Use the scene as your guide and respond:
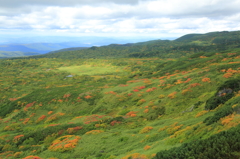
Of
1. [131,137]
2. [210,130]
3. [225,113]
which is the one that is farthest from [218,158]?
[131,137]

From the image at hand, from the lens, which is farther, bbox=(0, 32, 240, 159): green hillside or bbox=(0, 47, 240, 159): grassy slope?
bbox=(0, 47, 240, 159): grassy slope

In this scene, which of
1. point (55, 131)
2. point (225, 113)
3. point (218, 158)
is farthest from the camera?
point (55, 131)

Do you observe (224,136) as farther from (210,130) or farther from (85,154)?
(85,154)

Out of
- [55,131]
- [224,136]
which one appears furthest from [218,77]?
[55,131]

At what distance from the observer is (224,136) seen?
1312 centimetres

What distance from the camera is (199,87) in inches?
1586

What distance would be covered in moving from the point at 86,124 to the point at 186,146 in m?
26.2

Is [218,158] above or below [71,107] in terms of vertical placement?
above

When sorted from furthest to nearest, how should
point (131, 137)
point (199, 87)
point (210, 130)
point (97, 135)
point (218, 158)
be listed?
point (199, 87) → point (97, 135) → point (131, 137) → point (210, 130) → point (218, 158)

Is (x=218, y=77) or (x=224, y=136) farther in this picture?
(x=218, y=77)

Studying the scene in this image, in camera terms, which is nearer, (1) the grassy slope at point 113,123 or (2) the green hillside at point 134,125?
(2) the green hillside at point 134,125

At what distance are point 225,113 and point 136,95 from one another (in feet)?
111

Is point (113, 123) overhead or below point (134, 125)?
below

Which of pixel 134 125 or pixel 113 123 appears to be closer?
pixel 134 125
